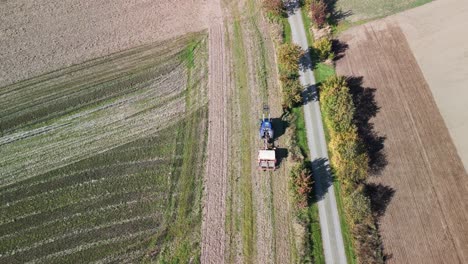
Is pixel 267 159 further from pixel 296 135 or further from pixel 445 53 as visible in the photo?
pixel 445 53

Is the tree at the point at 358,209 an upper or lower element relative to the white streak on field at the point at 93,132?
lower

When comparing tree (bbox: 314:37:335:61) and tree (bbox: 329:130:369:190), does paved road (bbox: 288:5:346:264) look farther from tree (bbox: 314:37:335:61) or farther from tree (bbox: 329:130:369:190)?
tree (bbox: 314:37:335:61)

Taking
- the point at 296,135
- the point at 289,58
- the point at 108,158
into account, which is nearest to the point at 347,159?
the point at 296,135

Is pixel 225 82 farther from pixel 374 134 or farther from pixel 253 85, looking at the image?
pixel 374 134

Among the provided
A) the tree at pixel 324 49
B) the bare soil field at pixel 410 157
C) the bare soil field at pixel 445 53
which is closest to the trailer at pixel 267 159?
Result: the bare soil field at pixel 410 157

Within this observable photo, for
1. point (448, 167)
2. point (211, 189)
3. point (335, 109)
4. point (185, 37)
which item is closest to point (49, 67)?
point (185, 37)

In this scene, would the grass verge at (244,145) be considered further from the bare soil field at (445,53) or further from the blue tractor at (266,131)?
the bare soil field at (445,53)
